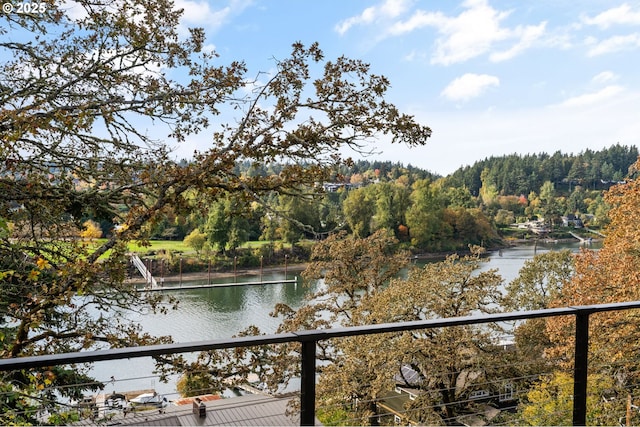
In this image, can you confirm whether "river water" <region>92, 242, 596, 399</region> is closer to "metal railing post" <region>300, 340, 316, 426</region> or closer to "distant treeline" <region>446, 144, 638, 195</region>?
"distant treeline" <region>446, 144, 638, 195</region>

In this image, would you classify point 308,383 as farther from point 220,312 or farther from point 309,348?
point 220,312

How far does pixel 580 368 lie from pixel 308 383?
112 centimetres

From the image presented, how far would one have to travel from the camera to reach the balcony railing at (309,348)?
1.21m

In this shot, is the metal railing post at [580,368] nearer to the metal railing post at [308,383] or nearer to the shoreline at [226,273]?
the metal railing post at [308,383]

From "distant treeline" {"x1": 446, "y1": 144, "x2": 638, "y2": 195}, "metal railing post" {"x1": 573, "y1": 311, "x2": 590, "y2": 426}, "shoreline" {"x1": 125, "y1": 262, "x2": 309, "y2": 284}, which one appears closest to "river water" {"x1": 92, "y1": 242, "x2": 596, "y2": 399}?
"shoreline" {"x1": 125, "y1": 262, "x2": 309, "y2": 284}

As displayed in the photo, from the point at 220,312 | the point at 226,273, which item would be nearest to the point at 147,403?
the point at 226,273

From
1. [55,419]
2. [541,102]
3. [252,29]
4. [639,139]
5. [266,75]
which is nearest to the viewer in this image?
[55,419]

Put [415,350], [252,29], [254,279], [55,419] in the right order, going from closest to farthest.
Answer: [55,419] → [415,350] → [252,29] → [254,279]

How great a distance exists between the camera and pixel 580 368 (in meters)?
2.00

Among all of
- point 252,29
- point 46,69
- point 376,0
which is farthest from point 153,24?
point 376,0

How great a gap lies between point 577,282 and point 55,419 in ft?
31.4

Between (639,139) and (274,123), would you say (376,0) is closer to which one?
(639,139)

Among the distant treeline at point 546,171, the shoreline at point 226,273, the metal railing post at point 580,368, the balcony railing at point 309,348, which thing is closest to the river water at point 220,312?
the shoreline at point 226,273

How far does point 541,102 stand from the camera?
27.2 metres
